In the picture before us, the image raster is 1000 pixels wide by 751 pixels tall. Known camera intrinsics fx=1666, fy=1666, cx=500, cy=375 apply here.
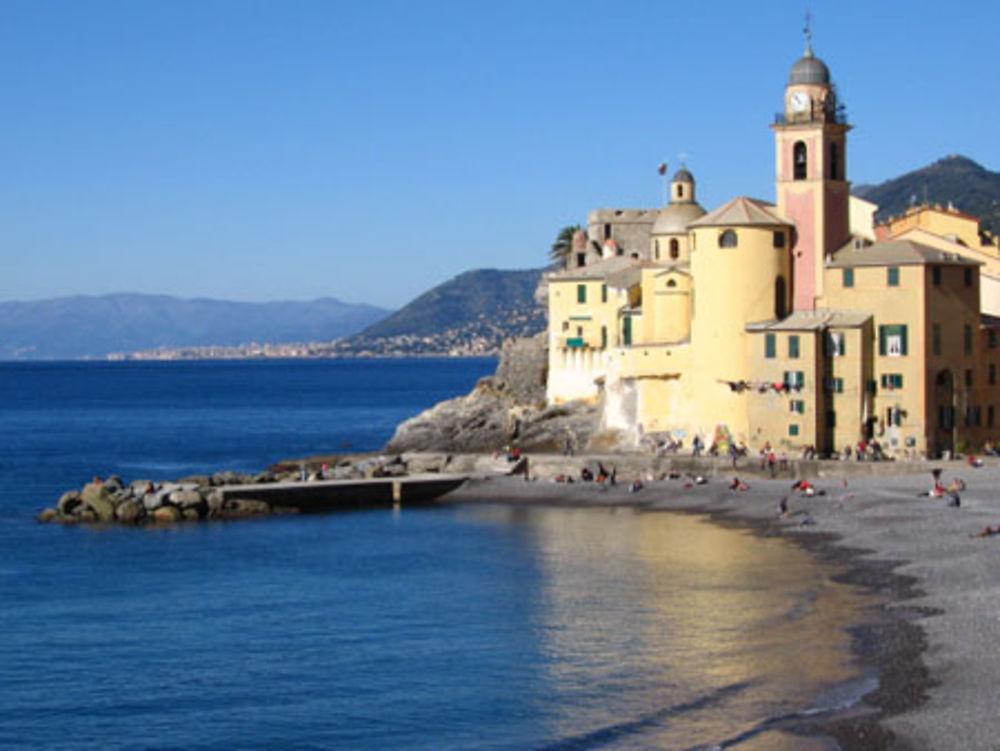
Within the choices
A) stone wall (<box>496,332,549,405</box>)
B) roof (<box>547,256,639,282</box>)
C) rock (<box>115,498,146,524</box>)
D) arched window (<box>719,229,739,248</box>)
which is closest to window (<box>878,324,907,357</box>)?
arched window (<box>719,229,739,248</box>)

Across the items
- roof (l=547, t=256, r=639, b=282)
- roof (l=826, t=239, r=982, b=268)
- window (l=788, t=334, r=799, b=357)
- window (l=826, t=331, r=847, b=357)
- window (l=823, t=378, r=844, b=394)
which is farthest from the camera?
roof (l=547, t=256, r=639, b=282)

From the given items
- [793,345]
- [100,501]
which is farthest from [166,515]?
[793,345]

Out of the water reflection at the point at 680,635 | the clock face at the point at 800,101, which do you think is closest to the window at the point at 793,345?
the clock face at the point at 800,101

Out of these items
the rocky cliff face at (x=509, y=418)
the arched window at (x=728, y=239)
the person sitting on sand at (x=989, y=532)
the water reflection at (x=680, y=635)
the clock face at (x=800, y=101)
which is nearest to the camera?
the water reflection at (x=680, y=635)

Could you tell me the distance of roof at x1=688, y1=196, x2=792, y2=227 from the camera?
218 ft

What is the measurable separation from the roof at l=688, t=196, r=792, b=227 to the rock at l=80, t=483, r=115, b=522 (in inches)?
1014

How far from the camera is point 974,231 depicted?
81250 mm

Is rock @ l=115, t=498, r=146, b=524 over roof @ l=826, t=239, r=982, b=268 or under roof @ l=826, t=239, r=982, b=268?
under

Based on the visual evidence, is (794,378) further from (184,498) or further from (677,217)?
(184,498)

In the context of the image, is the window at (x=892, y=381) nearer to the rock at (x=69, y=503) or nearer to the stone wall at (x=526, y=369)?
the stone wall at (x=526, y=369)

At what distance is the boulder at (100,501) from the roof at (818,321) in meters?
26.1

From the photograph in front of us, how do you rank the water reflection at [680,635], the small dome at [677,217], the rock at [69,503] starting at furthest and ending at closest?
the small dome at [677,217], the rock at [69,503], the water reflection at [680,635]

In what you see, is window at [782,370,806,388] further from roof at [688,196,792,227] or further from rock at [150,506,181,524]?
rock at [150,506,181,524]

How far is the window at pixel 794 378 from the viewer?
64938mm
